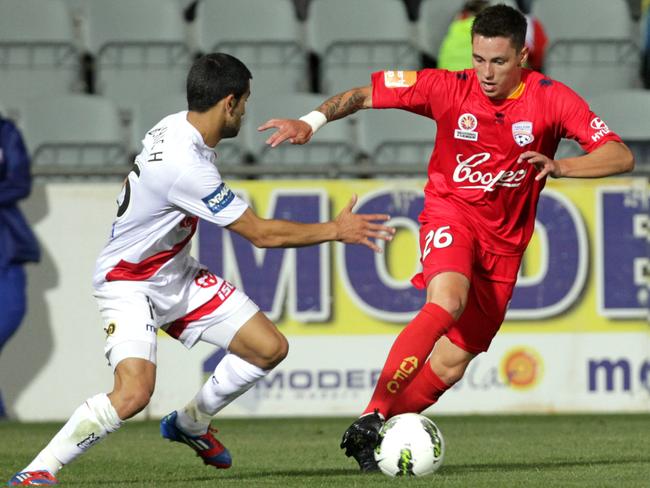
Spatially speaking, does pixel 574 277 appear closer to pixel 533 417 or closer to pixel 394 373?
pixel 533 417

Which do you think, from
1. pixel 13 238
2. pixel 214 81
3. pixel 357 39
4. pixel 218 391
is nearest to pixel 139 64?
pixel 357 39

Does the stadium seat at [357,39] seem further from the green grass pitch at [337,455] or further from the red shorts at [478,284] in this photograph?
the red shorts at [478,284]

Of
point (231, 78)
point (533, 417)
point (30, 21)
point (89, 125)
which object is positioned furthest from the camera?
point (30, 21)

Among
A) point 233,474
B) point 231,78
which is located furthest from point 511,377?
point 231,78

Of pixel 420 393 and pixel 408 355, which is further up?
pixel 408 355

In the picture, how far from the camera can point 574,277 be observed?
396 inches

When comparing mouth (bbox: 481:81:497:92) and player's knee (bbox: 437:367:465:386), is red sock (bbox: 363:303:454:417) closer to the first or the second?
player's knee (bbox: 437:367:465:386)

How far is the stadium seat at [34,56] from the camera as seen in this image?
39.8ft

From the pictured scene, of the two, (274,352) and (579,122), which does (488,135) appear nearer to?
(579,122)

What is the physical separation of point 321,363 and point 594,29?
447 cm

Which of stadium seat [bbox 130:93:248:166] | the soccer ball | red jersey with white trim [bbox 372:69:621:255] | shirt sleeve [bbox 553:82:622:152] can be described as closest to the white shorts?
the soccer ball

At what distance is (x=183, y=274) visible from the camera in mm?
6398

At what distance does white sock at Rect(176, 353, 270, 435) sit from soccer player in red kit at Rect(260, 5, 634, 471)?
2.23 ft

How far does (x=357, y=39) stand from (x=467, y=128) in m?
5.55
